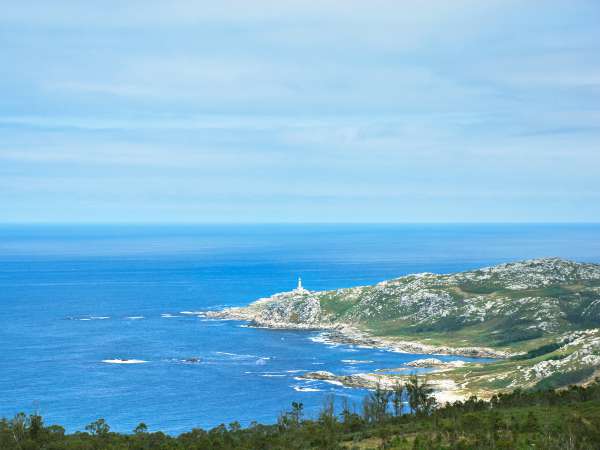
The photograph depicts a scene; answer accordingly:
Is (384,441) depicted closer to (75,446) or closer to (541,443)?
(541,443)

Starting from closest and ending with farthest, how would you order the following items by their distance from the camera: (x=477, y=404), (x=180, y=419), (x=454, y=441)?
(x=454, y=441) → (x=477, y=404) → (x=180, y=419)

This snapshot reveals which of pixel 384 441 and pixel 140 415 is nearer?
pixel 384 441

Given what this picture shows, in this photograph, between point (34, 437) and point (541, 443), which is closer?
point (541, 443)

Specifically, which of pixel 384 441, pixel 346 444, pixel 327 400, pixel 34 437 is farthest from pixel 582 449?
pixel 327 400

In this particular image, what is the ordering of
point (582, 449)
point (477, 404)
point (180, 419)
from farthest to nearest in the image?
point (180, 419), point (477, 404), point (582, 449)

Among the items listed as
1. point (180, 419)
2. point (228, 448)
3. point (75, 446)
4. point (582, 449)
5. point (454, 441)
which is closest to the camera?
point (582, 449)

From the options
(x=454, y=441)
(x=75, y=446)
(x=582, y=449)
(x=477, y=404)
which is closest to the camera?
(x=582, y=449)

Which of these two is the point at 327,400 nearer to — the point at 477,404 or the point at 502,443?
the point at 477,404

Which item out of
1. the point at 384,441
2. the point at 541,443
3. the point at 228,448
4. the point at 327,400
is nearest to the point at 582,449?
the point at 541,443
